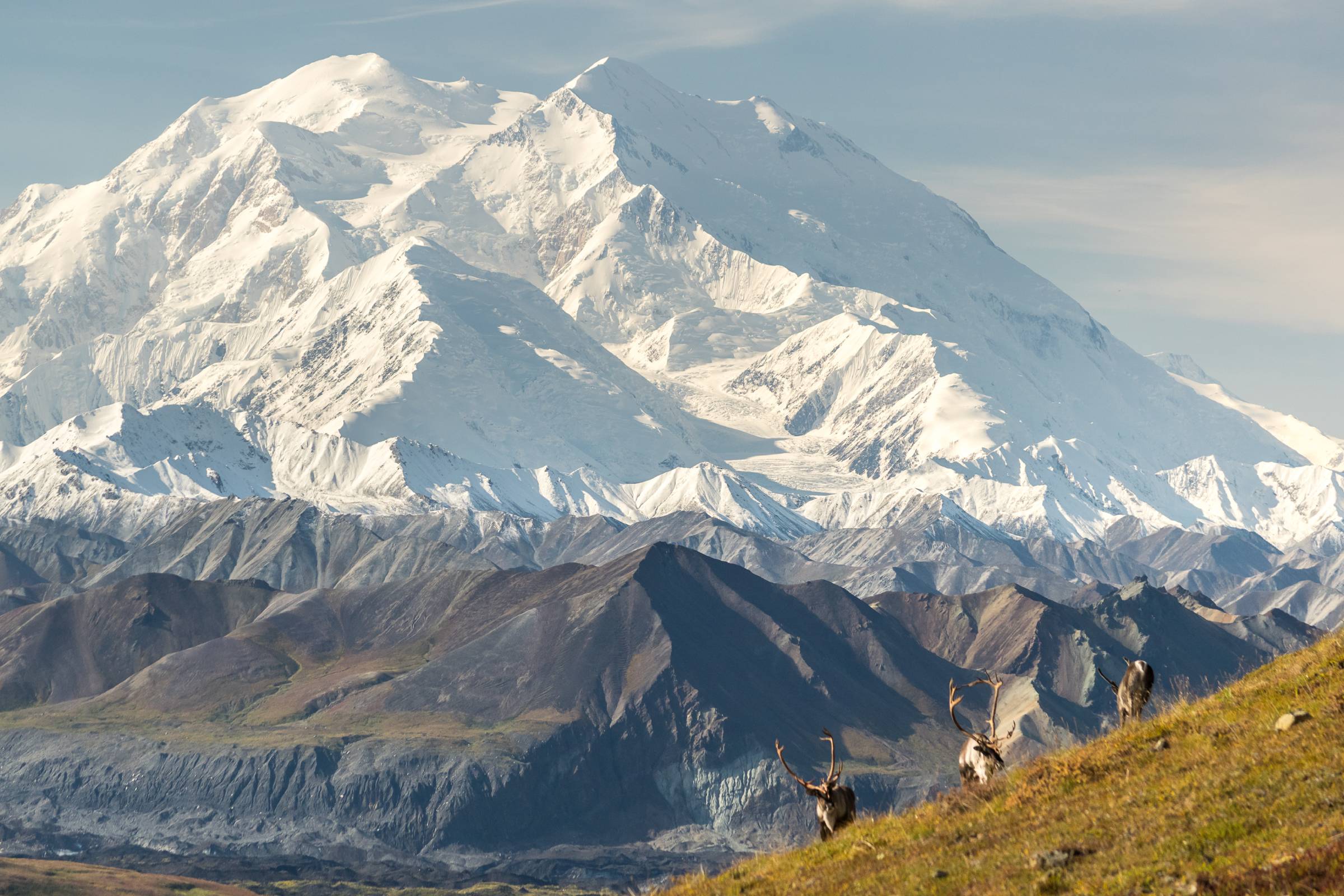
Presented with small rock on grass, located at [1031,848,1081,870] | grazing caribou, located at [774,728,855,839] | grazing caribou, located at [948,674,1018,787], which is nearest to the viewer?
small rock on grass, located at [1031,848,1081,870]

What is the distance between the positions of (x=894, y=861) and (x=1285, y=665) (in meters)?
10.7

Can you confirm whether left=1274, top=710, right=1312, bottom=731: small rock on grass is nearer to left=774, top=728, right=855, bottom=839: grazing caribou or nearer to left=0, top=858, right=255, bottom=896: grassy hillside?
left=774, top=728, right=855, bottom=839: grazing caribou

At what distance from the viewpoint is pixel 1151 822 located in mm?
31766

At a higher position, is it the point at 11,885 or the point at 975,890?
the point at 975,890

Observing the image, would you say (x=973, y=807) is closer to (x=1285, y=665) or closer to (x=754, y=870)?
(x=754, y=870)

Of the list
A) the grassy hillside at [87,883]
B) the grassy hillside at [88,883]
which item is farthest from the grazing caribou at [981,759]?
the grassy hillside at [87,883]

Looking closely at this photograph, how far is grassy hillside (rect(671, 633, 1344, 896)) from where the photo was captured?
92.9 ft

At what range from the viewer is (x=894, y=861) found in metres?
34.7

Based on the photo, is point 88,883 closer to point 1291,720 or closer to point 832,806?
point 832,806

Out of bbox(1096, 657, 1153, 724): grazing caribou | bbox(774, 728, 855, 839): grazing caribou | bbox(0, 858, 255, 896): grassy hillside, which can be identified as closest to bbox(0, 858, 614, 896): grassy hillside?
bbox(0, 858, 255, 896): grassy hillside

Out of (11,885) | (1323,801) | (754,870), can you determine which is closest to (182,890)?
(11,885)

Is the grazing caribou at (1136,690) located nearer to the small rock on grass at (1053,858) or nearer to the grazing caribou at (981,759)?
the grazing caribou at (981,759)

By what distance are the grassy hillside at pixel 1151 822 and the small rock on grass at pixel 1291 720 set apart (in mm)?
130

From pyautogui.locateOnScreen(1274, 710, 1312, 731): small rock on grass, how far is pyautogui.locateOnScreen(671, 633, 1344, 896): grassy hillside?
0.13 metres
